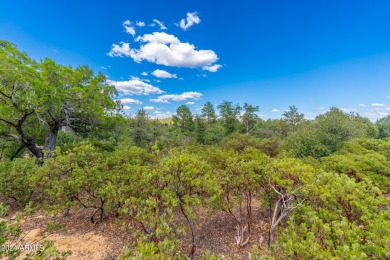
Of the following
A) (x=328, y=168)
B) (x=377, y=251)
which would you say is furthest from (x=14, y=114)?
(x=328, y=168)

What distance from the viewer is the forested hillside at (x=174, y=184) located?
3.93 metres

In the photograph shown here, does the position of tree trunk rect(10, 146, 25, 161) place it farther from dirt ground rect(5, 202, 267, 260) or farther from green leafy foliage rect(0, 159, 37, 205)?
dirt ground rect(5, 202, 267, 260)

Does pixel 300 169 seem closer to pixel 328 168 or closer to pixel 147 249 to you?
pixel 147 249

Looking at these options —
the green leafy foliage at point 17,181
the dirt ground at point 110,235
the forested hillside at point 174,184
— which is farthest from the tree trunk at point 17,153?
the dirt ground at point 110,235

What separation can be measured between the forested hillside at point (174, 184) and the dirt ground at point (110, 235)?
0.14 meters

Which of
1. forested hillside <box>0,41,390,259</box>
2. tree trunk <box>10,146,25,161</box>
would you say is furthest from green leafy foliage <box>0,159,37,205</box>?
tree trunk <box>10,146,25,161</box>

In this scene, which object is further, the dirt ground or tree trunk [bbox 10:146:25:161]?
tree trunk [bbox 10:146:25:161]

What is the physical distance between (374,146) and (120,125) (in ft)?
69.9

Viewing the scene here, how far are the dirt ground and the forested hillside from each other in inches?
5.7

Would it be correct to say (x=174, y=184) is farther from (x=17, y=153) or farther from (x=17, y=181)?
(x=17, y=153)

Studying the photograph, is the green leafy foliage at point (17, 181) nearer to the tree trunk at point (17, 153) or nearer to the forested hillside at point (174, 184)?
the forested hillside at point (174, 184)

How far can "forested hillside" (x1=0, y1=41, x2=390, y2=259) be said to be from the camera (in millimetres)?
3928

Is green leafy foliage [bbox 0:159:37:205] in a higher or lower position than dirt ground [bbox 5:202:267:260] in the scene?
higher

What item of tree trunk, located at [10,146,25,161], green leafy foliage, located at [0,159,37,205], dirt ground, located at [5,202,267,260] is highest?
tree trunk, located at [10,146,25,161]
